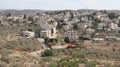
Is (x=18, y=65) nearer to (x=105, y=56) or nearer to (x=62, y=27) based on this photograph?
(x=105, y=56)

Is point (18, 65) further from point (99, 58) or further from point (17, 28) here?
point (17, 28)

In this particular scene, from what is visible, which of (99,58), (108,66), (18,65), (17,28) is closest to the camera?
(18,65)

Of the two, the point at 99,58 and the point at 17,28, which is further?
the point at 17,28

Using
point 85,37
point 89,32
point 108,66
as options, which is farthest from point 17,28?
point 108,66

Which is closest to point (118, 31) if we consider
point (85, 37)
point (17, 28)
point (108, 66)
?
point (85, 37)

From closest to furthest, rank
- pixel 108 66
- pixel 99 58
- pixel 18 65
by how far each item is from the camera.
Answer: pixel 18 65 < pixel 108 66 < pixel 99 58

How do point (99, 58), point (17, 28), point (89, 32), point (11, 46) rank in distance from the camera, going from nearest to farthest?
point (99, 58)
point (11, 46)
point (89, 32)
point (17, 28)

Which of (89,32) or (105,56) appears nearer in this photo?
(105,56)

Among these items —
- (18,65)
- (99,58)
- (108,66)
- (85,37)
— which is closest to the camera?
(18,65)
